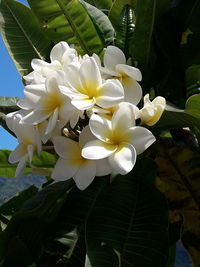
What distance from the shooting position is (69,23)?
1.18 metres

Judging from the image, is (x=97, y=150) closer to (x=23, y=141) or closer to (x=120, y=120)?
(x=120, y=120)

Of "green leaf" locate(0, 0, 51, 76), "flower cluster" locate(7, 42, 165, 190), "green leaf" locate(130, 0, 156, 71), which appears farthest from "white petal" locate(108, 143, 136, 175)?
"green leaf" locate(0, 0, 51, 76)

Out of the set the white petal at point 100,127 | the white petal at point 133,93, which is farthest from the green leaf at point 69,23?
the white petal at point 100,127

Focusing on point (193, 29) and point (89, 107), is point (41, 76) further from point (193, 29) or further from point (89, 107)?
point (193, 29)

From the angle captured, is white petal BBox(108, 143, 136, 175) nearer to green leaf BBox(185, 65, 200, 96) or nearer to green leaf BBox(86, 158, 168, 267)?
green leaf BBox(86, 158, 168, 267)

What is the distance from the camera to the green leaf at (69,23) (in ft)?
3.78

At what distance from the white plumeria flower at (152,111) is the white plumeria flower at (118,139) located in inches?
1.6

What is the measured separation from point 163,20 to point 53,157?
43 centimetres

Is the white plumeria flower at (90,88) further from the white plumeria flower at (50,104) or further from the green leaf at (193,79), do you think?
the green leaf at (193,79)

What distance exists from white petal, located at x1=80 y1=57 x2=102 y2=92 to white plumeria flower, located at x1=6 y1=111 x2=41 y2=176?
0.12m

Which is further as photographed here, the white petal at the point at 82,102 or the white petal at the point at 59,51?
the white petal at the point at 59,51

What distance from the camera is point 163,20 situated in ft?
3.47

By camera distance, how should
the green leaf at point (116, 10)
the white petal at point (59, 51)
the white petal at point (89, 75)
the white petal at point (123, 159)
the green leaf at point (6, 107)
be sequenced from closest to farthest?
the white petal at point (123, 159) → the white petal at point (89, 75) → the white petal at point (59, 51) → the green leaf at point (6, 107) → the green leaf at point (116, 10)

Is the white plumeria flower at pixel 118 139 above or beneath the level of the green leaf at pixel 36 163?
above
